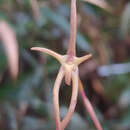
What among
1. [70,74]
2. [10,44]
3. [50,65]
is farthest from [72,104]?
[50,65]

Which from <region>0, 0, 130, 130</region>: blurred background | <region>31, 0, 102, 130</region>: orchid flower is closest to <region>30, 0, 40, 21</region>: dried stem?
<region>0, 0, 130, 130</region>: blurred background

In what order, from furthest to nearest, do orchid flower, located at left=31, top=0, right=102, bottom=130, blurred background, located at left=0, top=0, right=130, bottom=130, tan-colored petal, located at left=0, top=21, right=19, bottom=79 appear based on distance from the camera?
blurred background, located at left=0, top=0, right=130, bottom=130 < tan-colored petal, located at left=0, top=21, right=19, bottom=79 < orchid flower, located at left=31, top=0, right=102, bottom=130

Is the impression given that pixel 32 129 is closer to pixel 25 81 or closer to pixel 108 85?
pixel 25 81

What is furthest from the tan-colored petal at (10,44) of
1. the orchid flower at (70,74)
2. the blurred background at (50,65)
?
the orchid flower at (70,74)

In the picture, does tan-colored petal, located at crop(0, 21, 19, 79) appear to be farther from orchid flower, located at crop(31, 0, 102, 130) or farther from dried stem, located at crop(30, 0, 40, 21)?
orchid flower, located at crop(31, 0, 102, 130)

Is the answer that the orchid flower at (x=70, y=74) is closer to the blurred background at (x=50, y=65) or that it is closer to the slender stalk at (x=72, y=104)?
the slender stalk at (x=72, y=104)

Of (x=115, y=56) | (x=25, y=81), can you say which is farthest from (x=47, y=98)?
(x=115, y=56)

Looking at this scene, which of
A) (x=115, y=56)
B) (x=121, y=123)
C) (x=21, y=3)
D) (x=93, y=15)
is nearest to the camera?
(x=21, y=3)

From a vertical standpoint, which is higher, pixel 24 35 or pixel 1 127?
pixel 24 35
